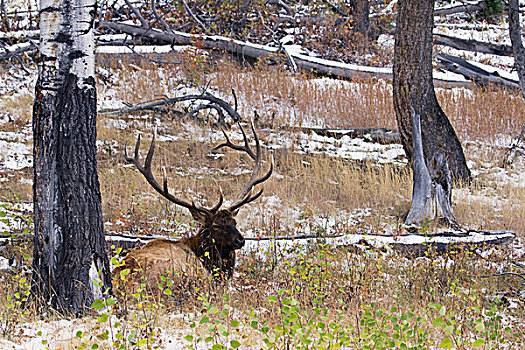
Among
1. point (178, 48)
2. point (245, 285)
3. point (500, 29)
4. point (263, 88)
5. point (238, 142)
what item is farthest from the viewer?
point (500, 29)

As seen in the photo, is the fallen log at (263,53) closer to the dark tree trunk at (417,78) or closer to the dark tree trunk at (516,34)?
the dark tree trunk at (417,78)

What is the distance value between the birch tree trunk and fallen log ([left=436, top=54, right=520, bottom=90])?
11507mm

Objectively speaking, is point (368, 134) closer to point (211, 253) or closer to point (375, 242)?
point (375, 242)

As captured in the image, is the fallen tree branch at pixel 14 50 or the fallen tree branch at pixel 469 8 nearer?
the fallen tree branch at pixel 14 50

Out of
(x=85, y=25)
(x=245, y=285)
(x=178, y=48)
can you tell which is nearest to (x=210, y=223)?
(x=245, y=285)

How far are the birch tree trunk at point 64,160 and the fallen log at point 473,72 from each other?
37.8 feet

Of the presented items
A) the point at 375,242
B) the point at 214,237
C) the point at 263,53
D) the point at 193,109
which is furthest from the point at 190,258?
the point at 263,53

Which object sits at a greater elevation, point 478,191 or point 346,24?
point 346,24

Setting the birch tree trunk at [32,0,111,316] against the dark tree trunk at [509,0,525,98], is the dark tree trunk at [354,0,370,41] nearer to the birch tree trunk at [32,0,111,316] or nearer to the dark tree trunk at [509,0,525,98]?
the dark tree trunk at [509,0,525,98]

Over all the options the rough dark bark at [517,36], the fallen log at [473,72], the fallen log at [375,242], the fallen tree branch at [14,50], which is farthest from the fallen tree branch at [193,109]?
the fallen log at [473,72]

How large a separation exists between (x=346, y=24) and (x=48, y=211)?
14332mm

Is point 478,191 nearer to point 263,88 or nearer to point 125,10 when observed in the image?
point 263,88

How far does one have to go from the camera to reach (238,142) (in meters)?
10.6

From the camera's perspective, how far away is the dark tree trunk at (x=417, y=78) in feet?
27.3
